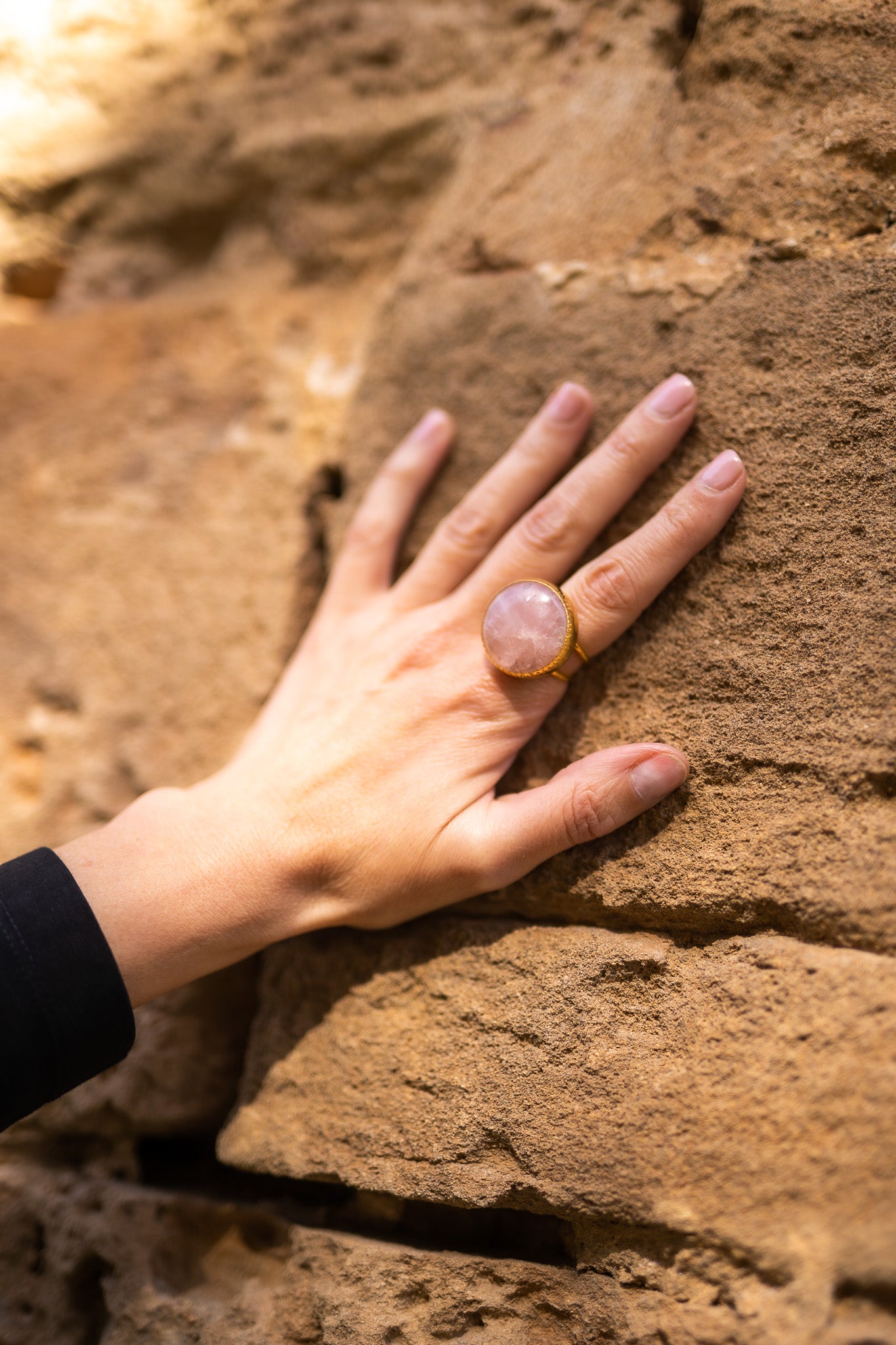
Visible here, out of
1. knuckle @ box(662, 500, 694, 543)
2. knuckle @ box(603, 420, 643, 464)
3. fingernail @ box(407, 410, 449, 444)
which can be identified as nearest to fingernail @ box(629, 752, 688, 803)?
knuckle @ box(662, 500, 694, 543)

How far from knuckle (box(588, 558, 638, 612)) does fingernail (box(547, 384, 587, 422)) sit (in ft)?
0.79

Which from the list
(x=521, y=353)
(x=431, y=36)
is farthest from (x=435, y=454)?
(x=431, y=36)

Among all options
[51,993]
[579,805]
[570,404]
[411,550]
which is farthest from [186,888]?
[570,404]

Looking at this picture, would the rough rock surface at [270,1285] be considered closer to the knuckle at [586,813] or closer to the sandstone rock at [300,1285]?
the sandstone rock at [300,1285]

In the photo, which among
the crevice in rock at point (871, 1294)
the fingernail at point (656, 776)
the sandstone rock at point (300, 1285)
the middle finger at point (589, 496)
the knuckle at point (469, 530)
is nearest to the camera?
the crevice in rock at point (871, 1294)

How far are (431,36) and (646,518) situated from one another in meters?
1.02

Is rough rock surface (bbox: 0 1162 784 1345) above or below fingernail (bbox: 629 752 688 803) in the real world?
below

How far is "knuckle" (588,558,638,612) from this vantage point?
1088 millimetres

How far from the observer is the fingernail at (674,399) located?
1.12 metres

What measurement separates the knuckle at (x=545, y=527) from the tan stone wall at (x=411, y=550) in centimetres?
12

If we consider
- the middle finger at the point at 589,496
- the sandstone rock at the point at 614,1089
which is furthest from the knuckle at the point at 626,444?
the sandstone rock at the point at 614,1089

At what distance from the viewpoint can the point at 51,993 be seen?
3.18 feet

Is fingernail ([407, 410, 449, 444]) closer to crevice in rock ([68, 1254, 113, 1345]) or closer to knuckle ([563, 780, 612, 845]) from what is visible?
knuckle ([563, 780, 612, 845])

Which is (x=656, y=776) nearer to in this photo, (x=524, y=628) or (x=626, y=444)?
(x=524, y=628)
